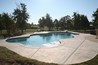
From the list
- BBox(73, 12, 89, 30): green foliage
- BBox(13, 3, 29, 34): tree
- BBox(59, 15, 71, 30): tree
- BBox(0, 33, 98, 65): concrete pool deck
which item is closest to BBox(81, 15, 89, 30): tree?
BBox(73, 12, 89, 30): green foliage

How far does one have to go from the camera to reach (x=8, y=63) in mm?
5461

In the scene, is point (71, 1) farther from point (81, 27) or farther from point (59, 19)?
point (59, 19)

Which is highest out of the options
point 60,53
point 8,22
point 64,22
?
point 64,22

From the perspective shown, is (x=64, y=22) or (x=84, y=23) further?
(x=64, y=22)

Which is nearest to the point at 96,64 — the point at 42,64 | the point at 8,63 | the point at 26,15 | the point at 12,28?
the point at 42,64

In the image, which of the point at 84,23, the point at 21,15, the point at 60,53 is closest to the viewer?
the point at 60,53

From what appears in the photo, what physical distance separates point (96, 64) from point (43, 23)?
137ft

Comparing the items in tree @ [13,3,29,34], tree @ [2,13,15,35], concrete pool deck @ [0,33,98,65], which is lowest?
concrete pool deck @ [0,33,98,65]

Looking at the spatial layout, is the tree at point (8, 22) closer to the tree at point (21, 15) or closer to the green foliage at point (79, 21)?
the tree at point (21, 15)

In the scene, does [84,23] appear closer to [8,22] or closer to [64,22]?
[64,22]

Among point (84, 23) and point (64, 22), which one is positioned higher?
point (64, 22)

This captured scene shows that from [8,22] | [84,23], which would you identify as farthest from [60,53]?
[84,23]

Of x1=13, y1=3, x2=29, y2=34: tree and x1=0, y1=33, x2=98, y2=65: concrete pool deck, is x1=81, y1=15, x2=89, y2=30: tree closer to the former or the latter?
x1=13, y1=3, x2=29, y2=34: tree

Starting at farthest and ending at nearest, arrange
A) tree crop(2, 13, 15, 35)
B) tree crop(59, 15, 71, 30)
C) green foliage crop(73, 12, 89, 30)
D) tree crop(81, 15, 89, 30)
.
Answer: tree crop(59, 15, 71, 30) < tree crop(81, 15, 89, 30) < green foliage crop(73, 12, 89, 30) < tree crop(2, 13, 15, 35)
